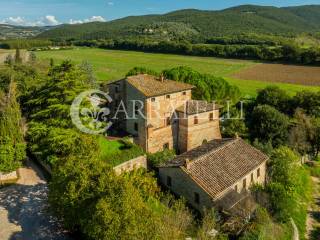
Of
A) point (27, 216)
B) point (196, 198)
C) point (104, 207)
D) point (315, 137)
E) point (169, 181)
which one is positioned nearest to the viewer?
point (104, 207)

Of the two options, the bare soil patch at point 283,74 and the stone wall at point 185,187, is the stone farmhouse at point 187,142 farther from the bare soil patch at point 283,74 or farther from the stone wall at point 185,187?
the bare soil patch at point 283,74

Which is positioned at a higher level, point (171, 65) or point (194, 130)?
point (171, 65)

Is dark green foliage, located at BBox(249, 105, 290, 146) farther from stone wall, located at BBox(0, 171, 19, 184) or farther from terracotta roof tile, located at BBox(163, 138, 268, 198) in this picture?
stone wall, located at BBox(0, 171, 19, 184)

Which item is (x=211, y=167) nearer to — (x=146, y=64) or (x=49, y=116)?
(x=49, y=116)

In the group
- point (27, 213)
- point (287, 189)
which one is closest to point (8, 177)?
point (27, 213)

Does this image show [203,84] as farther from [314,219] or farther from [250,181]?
[314,219]

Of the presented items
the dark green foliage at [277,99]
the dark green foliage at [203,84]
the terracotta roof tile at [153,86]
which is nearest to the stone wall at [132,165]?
the terracotta roof tile at [153,86]
